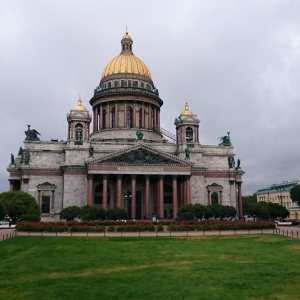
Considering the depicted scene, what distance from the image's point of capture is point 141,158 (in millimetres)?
75125

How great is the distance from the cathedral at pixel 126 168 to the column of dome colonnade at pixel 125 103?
27 cm

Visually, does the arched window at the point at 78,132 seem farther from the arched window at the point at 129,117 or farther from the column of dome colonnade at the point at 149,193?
the arched window at the point at 129,117

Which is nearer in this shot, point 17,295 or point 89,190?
point 17,295

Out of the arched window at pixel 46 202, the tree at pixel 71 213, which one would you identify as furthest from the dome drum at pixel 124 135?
the tree at pixel 71 213

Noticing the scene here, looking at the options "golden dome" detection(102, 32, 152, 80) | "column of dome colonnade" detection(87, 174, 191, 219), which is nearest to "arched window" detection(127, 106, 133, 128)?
"golden dome" detection(102, 32, 152, 80)

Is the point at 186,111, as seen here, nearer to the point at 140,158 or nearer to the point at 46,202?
the point at 140,158

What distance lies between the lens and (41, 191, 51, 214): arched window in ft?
254

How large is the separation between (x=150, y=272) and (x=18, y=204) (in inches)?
1850

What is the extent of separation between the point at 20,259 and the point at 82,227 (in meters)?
21.7

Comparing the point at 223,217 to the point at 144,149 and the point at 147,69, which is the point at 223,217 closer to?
the point at 144,149

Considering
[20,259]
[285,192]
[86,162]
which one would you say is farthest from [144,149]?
[285,192]

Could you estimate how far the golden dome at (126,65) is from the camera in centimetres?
9556

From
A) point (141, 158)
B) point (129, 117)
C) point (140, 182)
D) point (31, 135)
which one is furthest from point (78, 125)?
point (140, 182)

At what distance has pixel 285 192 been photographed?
494 feet
